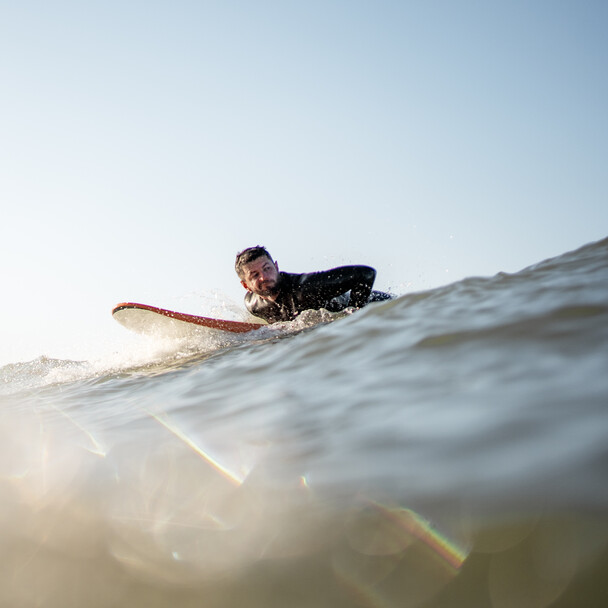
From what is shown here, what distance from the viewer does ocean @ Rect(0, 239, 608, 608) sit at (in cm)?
60

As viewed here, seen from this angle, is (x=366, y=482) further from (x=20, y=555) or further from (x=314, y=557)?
(x=20, y=555)

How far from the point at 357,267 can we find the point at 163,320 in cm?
249

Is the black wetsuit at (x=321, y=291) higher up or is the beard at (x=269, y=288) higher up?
the beard at (x=269, y=288)

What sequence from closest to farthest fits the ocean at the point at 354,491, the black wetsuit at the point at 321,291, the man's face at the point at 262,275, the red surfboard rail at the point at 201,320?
the ocean at the point at 354,491 → the red surfboard rail at the point at 201,320 → the black wetsuit at the point at 321,291 → the man's face at the point at 262,275

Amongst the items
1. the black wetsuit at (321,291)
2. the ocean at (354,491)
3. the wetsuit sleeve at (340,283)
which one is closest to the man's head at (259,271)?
the black wetsuit at (321,291)

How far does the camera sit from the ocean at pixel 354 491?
60 centimetres

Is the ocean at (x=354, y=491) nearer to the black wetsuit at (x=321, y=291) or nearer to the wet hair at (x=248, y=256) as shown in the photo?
the black wetsuit at (x=321, y=291)

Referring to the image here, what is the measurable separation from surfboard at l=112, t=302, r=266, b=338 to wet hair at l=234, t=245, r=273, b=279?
803 mm

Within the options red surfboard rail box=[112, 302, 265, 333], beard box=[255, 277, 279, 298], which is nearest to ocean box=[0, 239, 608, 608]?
red surfboard rail box=[112, 302, 265, 333]

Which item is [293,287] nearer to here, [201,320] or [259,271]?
[259,271]

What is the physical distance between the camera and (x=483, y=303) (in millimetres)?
2275

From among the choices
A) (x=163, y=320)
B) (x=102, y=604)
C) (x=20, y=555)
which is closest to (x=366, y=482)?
(x=102, y=604)

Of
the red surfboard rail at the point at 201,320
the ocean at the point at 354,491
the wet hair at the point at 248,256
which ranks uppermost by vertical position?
the wet hair at the point at 248,256

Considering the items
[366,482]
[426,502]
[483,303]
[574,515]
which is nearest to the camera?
[574,515]
